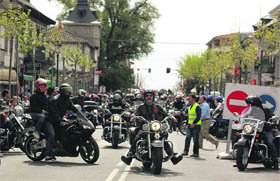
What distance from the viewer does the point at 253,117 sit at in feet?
41.3

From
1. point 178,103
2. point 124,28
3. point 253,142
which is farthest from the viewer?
point 124,28

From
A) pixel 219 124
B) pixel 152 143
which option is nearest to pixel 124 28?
pixel 219 124

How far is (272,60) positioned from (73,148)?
58.5 metres

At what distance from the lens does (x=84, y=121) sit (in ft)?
41.1

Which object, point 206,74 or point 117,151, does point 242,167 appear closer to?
point 117,151

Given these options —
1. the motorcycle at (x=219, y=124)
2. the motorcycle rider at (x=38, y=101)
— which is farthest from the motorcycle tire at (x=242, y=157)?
the motorcycle at (x=219, y=124)

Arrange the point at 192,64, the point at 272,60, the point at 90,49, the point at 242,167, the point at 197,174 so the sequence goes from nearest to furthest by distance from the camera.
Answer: the point at 197,174, the point at 242,167, the point at 272,60, the point at 90,49, the point at 192,64

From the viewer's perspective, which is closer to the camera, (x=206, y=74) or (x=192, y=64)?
(x=206, y=74)

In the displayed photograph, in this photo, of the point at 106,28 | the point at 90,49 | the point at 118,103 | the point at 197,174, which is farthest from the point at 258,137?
the point at 90,49

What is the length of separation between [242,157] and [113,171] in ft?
8.85

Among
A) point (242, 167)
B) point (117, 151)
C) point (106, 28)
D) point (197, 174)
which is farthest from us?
point (106, 28)

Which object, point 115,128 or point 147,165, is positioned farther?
point 115,128

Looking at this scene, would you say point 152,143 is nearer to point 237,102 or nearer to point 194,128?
point 194,128

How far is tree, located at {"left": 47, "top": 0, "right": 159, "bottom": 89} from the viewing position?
232ft
